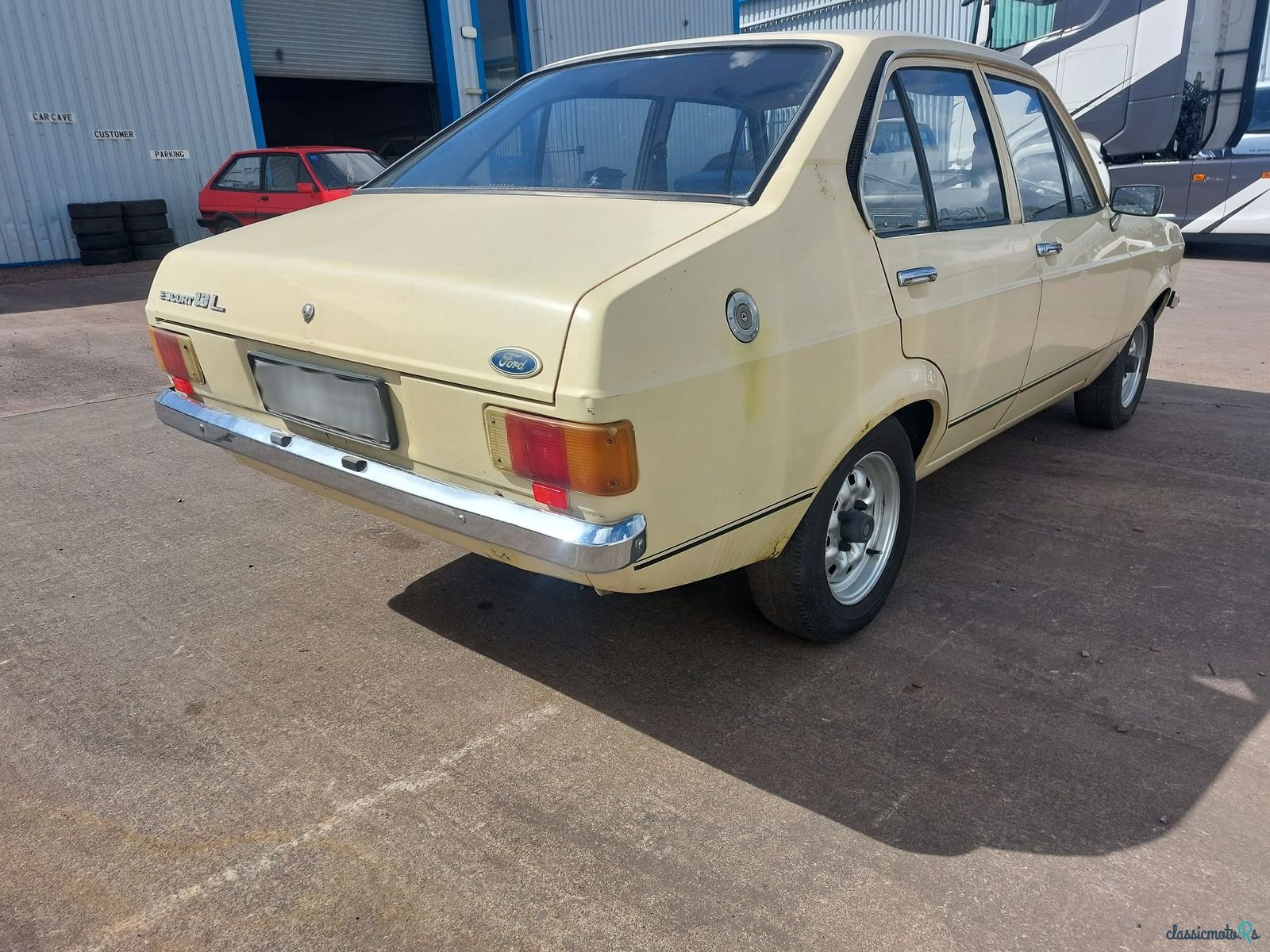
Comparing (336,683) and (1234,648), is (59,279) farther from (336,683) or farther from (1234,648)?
(1234,648)

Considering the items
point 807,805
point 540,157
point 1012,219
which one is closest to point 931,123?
point 1012,219

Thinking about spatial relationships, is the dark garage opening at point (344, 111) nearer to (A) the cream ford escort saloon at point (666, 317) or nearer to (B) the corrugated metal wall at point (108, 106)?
(B) the corrugated metal wall at point (108, 106)

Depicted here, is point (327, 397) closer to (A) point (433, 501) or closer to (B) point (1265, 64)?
(A) point (433, 501)

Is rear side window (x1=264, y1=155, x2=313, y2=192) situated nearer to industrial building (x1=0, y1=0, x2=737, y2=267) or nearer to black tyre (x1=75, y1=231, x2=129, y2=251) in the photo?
black tyre (x1=75, y1=231, x2=129, y2=251)

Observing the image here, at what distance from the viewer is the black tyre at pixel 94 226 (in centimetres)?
1253

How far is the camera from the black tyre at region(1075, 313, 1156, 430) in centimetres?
486

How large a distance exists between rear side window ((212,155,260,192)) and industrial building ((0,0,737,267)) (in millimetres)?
1744

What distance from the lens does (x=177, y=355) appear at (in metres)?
2.96

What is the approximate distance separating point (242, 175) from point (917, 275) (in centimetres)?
1190

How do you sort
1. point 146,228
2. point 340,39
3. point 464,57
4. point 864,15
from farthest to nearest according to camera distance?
1. point 864,15
2. point 464,57
3. point 340,39
4. point 146,228

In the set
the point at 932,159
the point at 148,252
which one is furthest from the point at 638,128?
the point at 148,252

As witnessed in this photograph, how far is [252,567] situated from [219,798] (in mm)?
1417

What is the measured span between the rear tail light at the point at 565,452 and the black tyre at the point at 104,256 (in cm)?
1286

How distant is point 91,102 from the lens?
1280 centimetres
